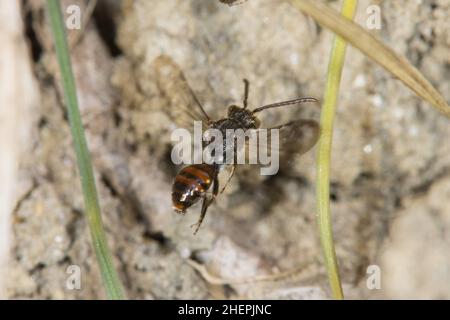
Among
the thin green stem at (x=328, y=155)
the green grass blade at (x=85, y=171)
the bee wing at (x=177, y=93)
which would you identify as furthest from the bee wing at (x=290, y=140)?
the green grass blade at (x=85, y=171)

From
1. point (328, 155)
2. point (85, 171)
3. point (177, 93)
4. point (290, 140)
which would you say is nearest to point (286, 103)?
point (290, 140)

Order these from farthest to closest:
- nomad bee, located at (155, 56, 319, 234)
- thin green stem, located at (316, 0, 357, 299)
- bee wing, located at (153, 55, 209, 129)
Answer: bee wing, located at (153, 55, 209, 129) → nomad bee, located at (155, 56, 319, 234) → thin green stem, located at (316, 0, 357, 299)

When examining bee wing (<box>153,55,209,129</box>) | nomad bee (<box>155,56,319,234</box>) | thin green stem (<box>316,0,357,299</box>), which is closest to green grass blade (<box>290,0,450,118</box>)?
thin green stem (<box>316,0,357,299</box>)

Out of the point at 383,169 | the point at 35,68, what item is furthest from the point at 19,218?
the point at 383,169

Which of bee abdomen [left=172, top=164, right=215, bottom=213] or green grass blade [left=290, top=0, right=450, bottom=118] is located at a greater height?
green grass blade [left=290, top=0, right=450, bottom=118]

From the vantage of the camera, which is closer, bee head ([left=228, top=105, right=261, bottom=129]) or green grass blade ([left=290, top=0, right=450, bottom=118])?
green grass blade ([left=290, top=0, right=450, bottom=118])

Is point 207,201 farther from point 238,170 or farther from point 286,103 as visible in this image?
point 286,103

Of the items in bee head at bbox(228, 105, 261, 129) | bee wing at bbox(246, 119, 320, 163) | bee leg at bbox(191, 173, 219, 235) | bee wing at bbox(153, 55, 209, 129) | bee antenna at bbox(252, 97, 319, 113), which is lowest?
bee leg at bbox(191, 173, 219, 235)

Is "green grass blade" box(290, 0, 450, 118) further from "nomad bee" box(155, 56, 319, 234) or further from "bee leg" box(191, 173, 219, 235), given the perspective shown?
"bee leg" box(191, 173, 219, 235)
